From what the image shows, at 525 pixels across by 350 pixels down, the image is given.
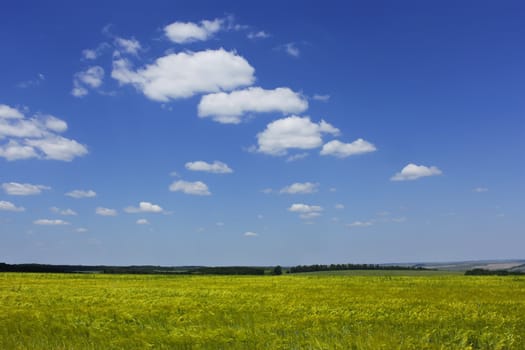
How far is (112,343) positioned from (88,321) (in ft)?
9.49

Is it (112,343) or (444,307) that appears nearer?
(112,343)

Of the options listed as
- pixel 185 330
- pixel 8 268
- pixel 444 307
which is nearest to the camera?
pixel 185 330

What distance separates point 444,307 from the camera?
50.0 feet

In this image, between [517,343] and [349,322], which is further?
[349,322]

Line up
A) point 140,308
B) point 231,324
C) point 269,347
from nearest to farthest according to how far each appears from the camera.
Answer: point 269,347 → point 231,324 → point 140,308

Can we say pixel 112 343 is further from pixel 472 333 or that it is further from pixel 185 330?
pixel 472 333

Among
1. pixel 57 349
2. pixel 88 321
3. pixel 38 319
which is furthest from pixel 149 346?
pixel 38 319

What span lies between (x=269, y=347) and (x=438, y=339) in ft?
11.2

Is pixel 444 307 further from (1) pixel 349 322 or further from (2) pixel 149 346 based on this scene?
(2) pixel 149 346

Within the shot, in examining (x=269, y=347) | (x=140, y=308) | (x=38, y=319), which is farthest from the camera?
(x=140, y=308)

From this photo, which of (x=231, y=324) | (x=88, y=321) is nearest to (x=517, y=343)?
(x=231, y=324)

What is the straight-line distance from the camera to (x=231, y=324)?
10.9 meters

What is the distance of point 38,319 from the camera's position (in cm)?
1180

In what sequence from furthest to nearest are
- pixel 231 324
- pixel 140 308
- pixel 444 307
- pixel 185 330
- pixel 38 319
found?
pixel 444 307 → pixel 140 308 → pixel 38 319 → pixel 231 324 → pixel 185 330
